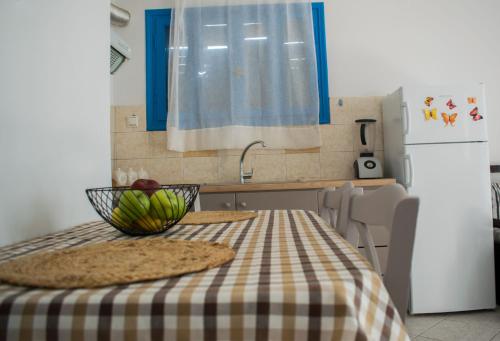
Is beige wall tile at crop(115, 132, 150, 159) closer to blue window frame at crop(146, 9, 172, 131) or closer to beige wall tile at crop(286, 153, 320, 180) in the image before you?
blue window frame at crop(146, 9, 172, 131)

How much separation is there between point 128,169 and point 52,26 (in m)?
2.16

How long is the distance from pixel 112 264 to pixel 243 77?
2638 mm

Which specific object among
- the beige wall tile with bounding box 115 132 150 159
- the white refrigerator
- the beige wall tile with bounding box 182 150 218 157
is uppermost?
the beige wall tile with bounding box 115 132 150 159

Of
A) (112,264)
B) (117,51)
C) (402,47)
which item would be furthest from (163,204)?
(402,47)

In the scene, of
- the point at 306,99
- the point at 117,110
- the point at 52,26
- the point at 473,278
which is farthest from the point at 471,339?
the point at 117,110

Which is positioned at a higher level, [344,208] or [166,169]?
[166,169]

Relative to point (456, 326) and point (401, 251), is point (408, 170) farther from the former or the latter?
point (401, 251)

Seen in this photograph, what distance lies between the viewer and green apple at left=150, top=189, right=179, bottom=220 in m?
0.78

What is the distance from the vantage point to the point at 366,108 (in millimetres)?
3049

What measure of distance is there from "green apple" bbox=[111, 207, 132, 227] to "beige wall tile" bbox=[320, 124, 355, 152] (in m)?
2.42

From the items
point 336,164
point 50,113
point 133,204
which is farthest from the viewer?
point 336,164

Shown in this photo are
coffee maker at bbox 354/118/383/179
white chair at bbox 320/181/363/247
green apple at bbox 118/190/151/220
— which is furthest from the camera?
coffee maker at bbox 354/118/383/179

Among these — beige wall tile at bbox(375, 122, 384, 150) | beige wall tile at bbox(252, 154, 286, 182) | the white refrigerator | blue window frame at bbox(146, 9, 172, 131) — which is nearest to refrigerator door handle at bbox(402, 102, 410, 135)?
the white refrigerator

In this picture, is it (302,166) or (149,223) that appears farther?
(302,166)
